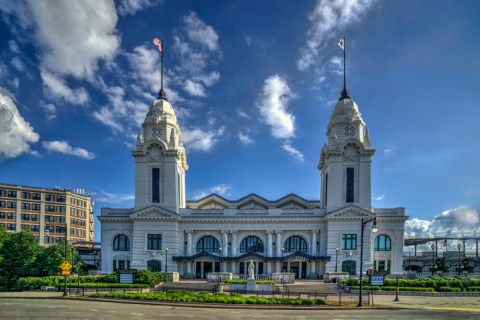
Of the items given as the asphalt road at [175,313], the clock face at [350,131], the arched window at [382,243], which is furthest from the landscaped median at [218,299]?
the clock face at [350,131]

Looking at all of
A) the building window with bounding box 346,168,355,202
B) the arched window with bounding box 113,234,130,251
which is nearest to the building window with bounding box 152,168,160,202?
the arched window with bounding box 113,234,130,251

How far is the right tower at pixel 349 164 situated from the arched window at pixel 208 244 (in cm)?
1866

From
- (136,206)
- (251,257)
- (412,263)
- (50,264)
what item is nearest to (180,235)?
(136,206)

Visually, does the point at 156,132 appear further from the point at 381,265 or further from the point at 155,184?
the point at 381,265

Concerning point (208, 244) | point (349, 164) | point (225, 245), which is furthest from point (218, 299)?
point (349, 164)

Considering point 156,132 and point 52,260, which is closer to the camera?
point 52,260

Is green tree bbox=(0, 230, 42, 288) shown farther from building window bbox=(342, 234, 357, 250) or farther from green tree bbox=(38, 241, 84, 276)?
building window bbox=(342, 234, 357, 250)

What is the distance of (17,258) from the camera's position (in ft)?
150

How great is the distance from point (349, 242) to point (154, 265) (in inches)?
1177

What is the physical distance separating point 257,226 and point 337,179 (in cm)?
1462

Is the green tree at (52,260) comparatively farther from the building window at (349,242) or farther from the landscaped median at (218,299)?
the building window at (349,242)

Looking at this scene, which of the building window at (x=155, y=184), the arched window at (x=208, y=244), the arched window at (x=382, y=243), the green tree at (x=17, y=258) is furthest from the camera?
the building window at (x=155, y=184)

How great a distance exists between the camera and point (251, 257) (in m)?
53.7

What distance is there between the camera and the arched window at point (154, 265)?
2148 inches
